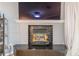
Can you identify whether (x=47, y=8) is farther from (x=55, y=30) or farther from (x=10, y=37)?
(x=10, y=37)

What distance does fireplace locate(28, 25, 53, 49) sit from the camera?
6.20 ft

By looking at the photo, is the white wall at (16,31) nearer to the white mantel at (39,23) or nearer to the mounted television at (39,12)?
the white mantel at (39,23)

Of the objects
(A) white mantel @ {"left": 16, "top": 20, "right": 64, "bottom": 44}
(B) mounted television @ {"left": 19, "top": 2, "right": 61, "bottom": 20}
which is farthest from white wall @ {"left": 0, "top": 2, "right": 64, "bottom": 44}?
(B) mounted television @ {"left": 19, "top": 2, "right": 61, "bottom": 20}

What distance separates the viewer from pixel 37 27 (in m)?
1.93

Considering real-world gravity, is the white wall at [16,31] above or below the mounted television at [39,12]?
below

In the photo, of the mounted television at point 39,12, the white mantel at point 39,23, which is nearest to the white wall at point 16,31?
the white mantel at point 39,23

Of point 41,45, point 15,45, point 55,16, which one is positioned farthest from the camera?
point 55,16

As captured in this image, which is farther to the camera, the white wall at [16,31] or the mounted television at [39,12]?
the mounted television at [39,12]

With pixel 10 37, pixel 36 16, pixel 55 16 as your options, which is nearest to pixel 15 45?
pixel 10 37

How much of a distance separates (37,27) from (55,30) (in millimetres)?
289

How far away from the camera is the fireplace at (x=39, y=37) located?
1.89 meters

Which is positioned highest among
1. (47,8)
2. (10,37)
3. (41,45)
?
(47,8)

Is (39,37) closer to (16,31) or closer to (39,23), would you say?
(39,23)

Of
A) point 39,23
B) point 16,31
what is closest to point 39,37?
point 39,23
